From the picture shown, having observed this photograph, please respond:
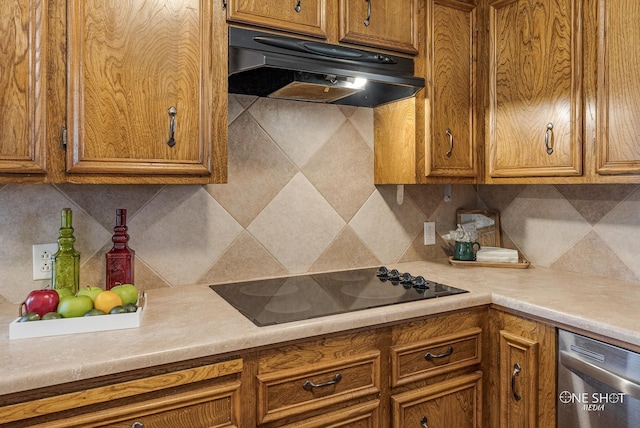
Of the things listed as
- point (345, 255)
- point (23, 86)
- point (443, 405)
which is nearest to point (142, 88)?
point (23, 86)

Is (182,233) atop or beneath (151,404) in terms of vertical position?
atop

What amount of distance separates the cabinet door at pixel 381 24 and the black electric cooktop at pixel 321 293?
96cm

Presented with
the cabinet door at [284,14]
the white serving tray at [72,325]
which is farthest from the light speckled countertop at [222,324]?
the cabinet door at [284,14]

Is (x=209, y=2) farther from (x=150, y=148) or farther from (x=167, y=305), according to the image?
(x=167, y=305)

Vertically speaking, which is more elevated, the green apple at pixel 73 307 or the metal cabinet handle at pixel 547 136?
the metal cabinet handle at pixel 547 136

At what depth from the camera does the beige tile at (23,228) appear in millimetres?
1426

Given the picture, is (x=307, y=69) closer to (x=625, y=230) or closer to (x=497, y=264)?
(x=497, y=264)

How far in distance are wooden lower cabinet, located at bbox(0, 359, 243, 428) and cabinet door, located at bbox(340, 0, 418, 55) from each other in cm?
127

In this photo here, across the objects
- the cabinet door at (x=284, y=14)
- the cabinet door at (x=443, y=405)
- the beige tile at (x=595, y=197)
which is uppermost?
the cabinet door at (x=284, y=14)

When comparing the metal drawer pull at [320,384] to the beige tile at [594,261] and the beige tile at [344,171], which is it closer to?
the beige tile at [344,171]

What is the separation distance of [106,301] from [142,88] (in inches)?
25.2

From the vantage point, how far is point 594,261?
6.14 feet

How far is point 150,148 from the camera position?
51.9 inches

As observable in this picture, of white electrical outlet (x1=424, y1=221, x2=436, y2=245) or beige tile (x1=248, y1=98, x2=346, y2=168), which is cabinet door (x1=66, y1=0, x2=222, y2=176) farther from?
white electrical outlet (x1=424, y1=221, x2=436, y2=245)
